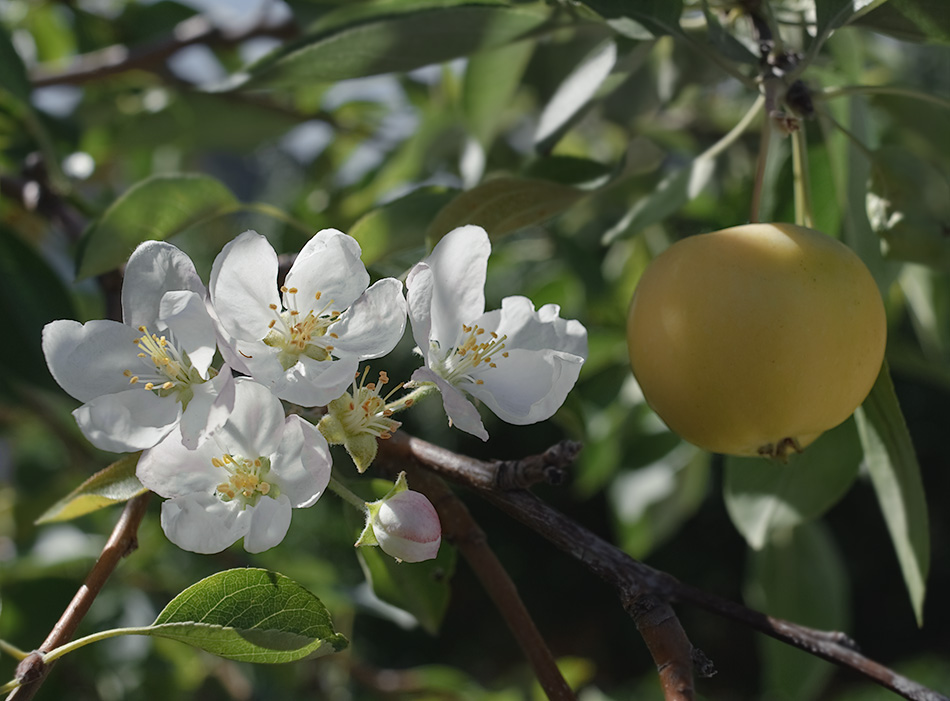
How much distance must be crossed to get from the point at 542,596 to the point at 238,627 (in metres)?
3.93

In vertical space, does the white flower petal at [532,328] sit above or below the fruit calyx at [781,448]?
above

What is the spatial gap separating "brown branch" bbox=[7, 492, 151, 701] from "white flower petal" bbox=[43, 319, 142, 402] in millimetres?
75

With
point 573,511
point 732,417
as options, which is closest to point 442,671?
point 732,417

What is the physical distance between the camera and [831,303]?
507mm

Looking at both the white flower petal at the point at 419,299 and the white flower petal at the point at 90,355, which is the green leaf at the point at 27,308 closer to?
the white flower petal at the point at 90,355

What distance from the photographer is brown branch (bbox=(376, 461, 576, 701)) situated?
0.48 meters

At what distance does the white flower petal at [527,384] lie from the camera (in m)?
0.45

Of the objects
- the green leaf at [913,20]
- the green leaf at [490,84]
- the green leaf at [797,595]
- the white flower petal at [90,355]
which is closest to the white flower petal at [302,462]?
the white flower petal at [90,355]

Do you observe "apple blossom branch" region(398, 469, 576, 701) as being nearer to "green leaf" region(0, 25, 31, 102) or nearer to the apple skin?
the apple skin

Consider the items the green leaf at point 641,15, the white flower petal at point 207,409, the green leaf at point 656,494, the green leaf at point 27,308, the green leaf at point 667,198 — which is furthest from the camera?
the green leaf at point 656,494

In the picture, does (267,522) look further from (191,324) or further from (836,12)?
(836,12)

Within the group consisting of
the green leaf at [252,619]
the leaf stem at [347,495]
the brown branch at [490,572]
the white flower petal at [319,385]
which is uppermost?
the white flower petal at [319,385]

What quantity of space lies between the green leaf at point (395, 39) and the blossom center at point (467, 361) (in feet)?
1.02

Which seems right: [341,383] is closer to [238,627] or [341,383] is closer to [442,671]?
[238,627]
